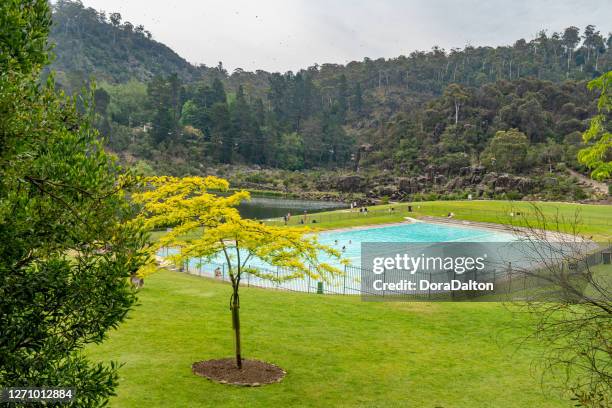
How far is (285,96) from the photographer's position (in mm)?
170000

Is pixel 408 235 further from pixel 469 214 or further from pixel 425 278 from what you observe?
pixel 425 278

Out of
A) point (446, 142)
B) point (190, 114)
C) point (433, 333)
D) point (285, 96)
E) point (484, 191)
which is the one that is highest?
point (285, 96)

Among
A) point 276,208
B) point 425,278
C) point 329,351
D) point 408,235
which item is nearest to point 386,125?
point 276,208

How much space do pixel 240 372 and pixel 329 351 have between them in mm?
3035

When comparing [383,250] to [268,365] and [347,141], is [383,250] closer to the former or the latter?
[268,365]

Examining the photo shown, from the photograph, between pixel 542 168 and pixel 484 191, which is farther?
pixel 542 168

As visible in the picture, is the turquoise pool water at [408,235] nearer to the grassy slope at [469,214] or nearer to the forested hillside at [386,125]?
the grassy slope at [469,214]

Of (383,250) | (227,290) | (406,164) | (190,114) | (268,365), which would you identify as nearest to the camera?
(268,365)

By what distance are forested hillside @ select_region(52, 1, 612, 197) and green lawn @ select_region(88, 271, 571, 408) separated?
2771 inches

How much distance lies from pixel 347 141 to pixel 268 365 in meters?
141

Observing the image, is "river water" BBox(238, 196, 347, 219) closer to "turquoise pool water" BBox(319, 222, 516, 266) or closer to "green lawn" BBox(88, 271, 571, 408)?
"turquoise pool water" BBox(319, 222, 516, 266)

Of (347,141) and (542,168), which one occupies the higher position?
(347,141)

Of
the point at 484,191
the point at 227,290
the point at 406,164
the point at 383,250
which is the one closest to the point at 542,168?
the point at 484,191

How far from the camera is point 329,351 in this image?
555 inches
